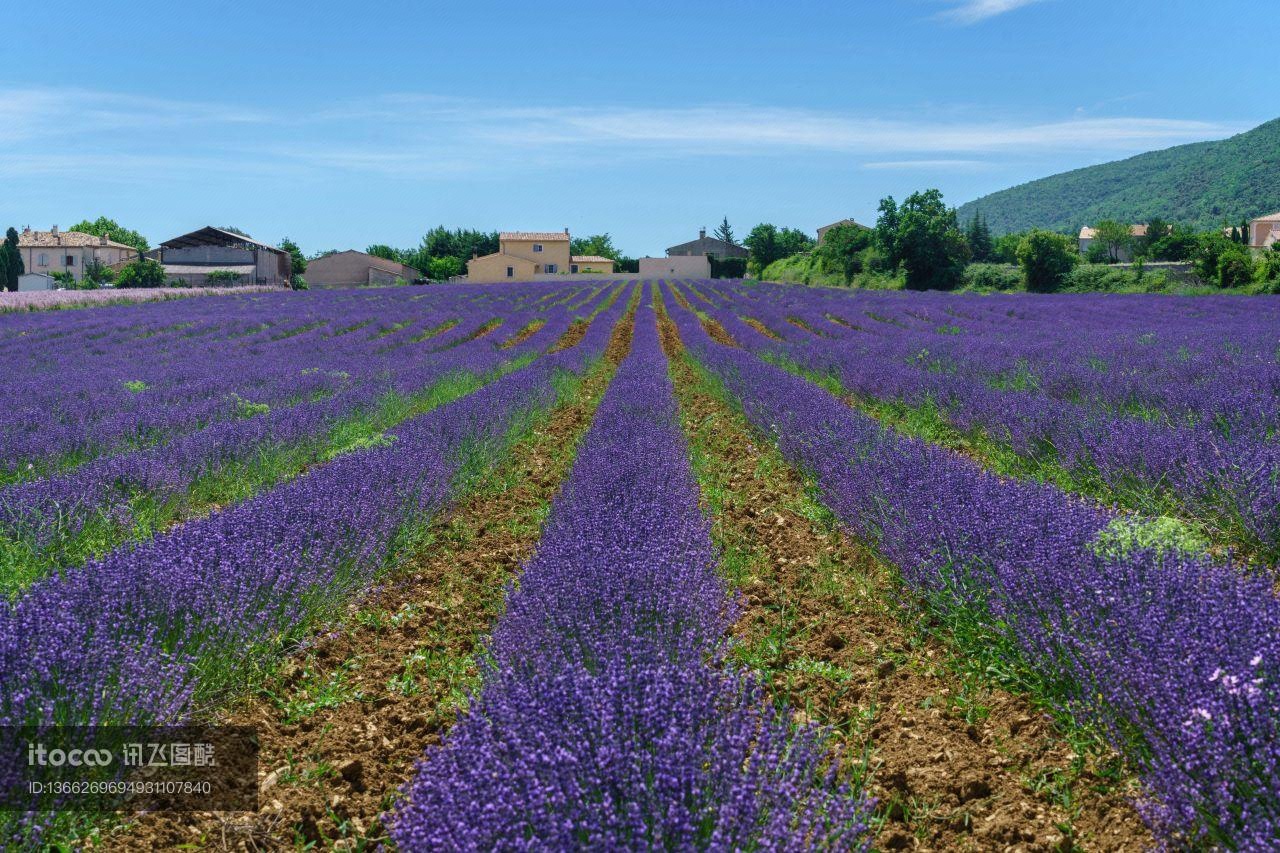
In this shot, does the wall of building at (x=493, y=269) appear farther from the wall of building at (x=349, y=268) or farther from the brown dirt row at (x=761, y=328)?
the brown dirt row at (x=761, y=328)

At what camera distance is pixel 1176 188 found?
13962cm

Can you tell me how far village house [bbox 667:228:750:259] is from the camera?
90.5 metres

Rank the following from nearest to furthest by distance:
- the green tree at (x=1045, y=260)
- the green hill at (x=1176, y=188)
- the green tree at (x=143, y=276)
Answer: the green tree at (x=1045, y=260) → the green tree at (x=143, y=276) → the green hill at (x=1176, y=188)

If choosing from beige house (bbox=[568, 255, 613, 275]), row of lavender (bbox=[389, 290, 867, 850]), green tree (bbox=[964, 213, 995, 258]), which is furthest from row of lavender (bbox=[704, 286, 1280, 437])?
beige house (bbox=[568, 255, 613, 275])

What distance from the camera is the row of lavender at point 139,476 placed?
13.9 feet

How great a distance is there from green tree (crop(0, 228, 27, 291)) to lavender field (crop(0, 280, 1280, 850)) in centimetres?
5545

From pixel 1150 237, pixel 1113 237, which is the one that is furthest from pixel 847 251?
pixel 1113 237

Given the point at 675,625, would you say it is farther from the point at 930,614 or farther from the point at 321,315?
the point at 321,315

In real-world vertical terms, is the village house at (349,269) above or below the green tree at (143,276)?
above

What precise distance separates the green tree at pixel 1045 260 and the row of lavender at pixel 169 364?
83.2 feet

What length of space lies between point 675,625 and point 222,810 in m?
1.53

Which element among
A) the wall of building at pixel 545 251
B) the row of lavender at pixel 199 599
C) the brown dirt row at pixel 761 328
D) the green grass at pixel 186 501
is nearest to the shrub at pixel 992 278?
the brown dirt row at pixel 761 328

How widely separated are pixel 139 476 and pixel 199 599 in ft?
9.76

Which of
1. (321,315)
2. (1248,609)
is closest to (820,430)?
(1248,609)
